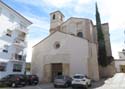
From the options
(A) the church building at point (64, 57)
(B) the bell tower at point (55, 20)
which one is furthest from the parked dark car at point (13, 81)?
(B) the bell tower at point (55, 20)

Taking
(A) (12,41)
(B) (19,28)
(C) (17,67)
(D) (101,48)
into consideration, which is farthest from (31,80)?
(D) (101,48)

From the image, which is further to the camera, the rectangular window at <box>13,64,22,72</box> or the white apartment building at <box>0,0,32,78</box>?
the rectangular window at <box>13,64,22,72</box>

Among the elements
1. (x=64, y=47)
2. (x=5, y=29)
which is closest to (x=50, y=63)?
(x=64, y=47)

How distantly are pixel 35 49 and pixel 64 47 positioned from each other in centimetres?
722

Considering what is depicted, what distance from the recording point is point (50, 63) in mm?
29938

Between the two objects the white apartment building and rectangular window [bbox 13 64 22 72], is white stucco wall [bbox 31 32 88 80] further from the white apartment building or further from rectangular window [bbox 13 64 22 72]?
rectangular window [bbox 13 64 22 72]

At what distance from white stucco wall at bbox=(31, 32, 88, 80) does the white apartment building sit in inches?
131

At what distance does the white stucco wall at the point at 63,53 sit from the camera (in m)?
27.2

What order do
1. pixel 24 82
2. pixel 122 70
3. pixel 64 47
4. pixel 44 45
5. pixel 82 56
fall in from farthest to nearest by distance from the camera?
pixel 122 70 < pixel 44 45 < pixel 64 47 < pixel 82 56 < pixel 24 82

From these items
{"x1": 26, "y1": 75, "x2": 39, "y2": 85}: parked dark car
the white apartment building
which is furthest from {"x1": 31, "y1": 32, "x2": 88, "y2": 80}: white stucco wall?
{"x1": 26, "y1": 75, "x2": 39, "y2": 85}: parked dark car

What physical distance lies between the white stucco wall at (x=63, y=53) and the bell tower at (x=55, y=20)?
38.6 feet

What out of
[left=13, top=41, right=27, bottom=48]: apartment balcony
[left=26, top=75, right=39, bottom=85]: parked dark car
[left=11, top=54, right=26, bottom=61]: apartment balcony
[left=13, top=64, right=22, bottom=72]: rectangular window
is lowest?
[left=26, top=75, right=39, bottom=85]: parked dark car

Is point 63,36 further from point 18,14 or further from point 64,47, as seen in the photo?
point 18,14

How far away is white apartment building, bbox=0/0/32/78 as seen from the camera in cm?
2488
